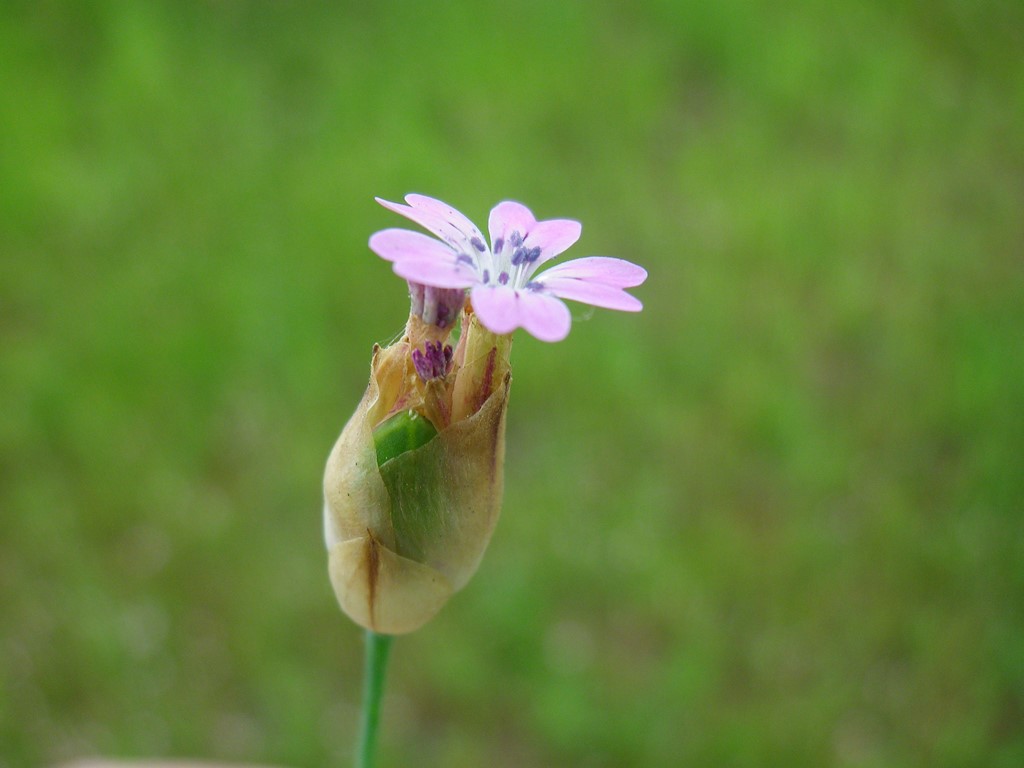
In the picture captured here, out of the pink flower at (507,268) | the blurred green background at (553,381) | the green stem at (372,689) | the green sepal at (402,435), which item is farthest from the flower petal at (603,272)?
the blurred green background at (553,381)

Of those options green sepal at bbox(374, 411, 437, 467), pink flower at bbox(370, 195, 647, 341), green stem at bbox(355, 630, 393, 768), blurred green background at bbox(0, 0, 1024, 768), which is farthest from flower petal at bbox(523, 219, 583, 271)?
blurred green background at bbox(0, 0, 1024, 768)

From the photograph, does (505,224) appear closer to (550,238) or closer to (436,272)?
(550,238)

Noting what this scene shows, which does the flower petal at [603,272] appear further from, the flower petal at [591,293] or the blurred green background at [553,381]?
the blurred green background at [553,381]

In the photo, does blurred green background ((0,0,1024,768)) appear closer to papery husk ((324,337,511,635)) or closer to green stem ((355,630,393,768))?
green stem ((355,630,393,768))

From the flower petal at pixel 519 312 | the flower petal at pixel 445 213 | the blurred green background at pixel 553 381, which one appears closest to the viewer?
the flower petal at pixel 519 312

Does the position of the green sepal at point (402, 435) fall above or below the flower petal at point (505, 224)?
below

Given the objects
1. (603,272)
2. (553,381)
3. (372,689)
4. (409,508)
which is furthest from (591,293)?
(553,381)
